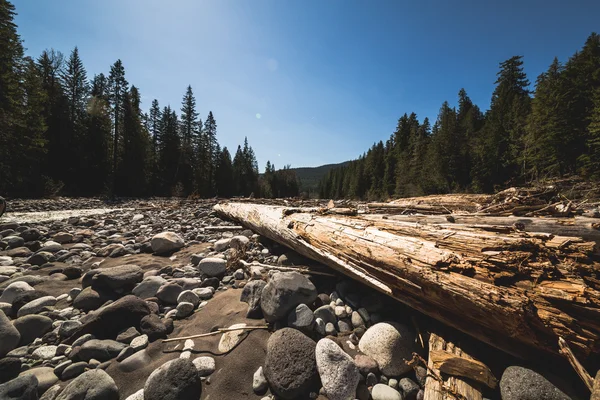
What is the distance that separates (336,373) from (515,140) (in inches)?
1264

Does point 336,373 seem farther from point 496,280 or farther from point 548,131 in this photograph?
point 548,131

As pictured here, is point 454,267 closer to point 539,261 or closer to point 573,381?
point 539,261

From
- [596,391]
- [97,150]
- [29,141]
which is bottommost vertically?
[596,391]

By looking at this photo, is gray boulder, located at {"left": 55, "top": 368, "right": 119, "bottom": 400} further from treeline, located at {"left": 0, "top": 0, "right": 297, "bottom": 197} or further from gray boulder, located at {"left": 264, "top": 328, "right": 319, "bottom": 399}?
treeline, located at {"left": 0, "top": 0, "right": 297, "bottom": 197}

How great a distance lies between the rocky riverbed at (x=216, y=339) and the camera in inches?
57.8

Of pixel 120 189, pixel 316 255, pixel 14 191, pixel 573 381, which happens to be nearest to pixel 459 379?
pixel 573 381

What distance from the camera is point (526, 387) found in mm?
1171

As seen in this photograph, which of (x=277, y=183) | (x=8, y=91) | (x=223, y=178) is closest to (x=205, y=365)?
(x=8, y=91)

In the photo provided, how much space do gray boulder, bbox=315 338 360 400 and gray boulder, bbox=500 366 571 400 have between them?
2.78 feet

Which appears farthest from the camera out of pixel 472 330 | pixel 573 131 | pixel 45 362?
pixel 573 131

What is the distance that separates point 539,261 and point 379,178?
5050 cm

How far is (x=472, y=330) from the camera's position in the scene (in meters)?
1.47

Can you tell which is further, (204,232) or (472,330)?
(204,232)

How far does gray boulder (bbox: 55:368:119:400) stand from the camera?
4.73 feet
